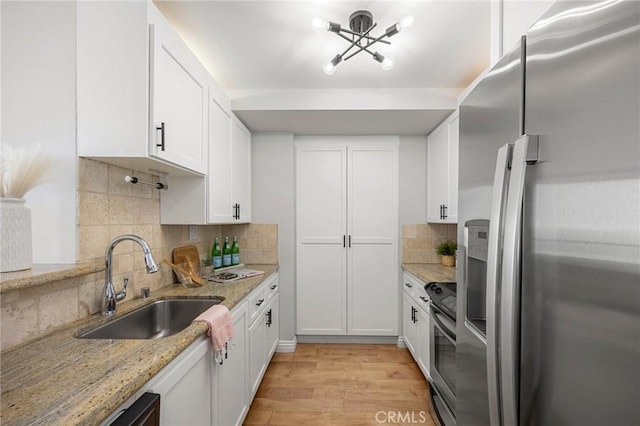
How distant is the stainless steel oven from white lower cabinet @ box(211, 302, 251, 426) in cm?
122

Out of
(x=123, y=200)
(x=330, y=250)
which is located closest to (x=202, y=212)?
(x=123, y=200)

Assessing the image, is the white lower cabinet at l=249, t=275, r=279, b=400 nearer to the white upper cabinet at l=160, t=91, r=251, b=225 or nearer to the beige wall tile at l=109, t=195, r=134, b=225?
the white upper cabinet at l=160, t=91, r=251, b=225

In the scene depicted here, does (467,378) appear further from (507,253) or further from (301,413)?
(301,413)

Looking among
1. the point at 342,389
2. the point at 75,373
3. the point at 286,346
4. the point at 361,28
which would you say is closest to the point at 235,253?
the point at 286,346

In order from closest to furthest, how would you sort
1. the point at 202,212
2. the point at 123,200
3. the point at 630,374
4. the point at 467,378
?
the point at 630,374 → the point at 467,378 → the point at 123,200 → the point at 202,212

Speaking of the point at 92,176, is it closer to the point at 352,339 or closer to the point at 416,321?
the point at 416,321

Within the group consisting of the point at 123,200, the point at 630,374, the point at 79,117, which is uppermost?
the point at 79,117

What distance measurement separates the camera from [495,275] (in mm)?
716

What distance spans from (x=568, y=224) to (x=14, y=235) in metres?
1.64

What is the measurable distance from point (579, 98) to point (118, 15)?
5.74 ft

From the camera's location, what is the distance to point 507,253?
2.23ft

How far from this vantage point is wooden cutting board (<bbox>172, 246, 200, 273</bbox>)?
223 cm

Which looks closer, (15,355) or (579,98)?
(579,98)

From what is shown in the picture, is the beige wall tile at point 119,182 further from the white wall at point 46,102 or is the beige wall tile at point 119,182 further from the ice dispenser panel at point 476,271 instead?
the ice dispenser panel at point 476,271
